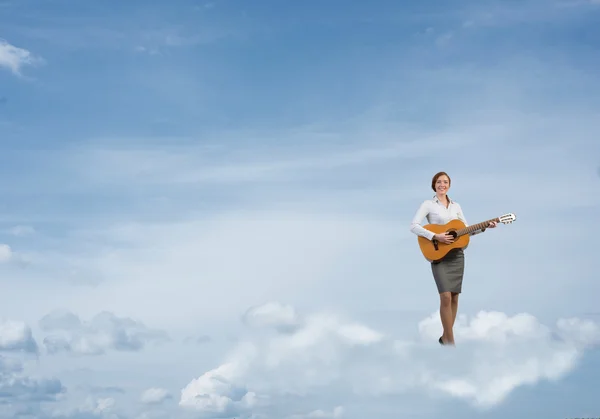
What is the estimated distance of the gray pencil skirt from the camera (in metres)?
17.9

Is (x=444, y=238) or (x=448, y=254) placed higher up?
(x=444, y=238)

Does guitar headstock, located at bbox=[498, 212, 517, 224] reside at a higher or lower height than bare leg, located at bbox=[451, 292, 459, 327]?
higher

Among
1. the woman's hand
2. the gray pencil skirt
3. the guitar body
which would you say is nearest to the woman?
the gray pencil skirt

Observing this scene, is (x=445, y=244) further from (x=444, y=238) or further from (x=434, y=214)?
(x=434, y=214)

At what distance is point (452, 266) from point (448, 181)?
1739mm

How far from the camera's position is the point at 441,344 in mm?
18359

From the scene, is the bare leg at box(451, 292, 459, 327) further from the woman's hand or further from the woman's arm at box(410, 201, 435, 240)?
the woman's arm at box(410, 201, 435, 240)

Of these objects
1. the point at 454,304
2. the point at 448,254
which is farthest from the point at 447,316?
the point at 448,254

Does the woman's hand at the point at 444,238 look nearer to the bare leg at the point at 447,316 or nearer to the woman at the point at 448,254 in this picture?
the woman at the point at 448,254

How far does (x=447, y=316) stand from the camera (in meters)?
18.1

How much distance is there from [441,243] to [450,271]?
629 millimetres

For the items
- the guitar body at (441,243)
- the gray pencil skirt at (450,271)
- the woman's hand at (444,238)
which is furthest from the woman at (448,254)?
the woman's hand at (444,238)

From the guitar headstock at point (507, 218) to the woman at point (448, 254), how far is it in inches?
32.0

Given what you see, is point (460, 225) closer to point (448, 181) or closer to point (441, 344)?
point (448, 181)
